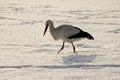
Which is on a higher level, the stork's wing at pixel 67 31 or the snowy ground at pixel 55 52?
the stork's wing at pixel 67 31

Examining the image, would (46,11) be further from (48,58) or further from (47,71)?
(47,71)

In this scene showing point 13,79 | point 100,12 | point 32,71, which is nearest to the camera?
point 13,79

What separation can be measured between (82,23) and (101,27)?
49.0 inches

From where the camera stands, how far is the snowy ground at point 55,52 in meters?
7.22

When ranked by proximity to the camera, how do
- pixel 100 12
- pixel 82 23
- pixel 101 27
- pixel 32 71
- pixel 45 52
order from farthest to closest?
1. pixel 100 12
2. pixel 82 23
3. pixel 101 27
4. pixel 45 52
5. pixel 32 71

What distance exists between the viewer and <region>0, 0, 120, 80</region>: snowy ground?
722cm

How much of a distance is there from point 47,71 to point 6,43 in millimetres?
3241

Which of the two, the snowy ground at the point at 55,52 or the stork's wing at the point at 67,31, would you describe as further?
the stork's wing at the point at 67,31

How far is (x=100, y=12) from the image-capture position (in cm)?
1784

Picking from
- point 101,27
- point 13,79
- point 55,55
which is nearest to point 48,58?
point 55,55

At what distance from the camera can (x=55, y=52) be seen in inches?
367

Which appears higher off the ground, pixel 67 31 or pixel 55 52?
pixel 67 31

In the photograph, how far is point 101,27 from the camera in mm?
13523

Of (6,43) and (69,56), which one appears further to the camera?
(6,43)
